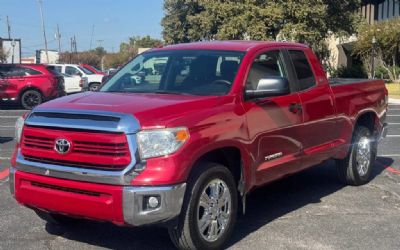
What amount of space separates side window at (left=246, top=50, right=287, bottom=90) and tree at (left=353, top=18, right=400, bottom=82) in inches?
1317

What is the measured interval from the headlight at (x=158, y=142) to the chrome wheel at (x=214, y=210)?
1.84 feet

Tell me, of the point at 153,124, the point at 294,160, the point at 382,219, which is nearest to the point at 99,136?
the point at 153,124

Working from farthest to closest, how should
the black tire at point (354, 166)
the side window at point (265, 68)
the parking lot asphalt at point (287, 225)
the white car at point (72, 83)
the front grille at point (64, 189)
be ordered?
the white car at point (72, 83) < the black tire at point (354, 166) < the side window at point (265, 68) < the parking lot asphalt at point (287, 225) < the front grille at point (64, 189)

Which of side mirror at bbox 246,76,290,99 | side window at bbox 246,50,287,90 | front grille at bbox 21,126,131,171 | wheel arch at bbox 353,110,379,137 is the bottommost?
wheel arch at bbox 353,110,379,137

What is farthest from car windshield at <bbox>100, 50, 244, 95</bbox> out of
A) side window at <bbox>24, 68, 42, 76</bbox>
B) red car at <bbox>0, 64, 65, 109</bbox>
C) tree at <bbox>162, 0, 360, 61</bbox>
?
tree at <bbox>162, 0, 360, 61</bbox>

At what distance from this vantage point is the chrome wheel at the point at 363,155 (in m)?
7.88

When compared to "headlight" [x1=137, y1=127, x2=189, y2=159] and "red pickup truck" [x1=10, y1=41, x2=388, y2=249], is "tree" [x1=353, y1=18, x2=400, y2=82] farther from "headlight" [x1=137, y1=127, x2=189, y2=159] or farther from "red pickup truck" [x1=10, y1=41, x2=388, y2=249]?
"headlight" [x1=137, y1=127, x2=189, y2=159]

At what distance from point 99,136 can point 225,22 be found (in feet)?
113

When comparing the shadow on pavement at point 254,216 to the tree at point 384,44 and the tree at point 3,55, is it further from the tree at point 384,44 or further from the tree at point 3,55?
the tree at point 3,55

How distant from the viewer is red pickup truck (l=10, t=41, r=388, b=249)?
4520mm

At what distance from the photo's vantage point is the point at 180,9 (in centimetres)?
5959

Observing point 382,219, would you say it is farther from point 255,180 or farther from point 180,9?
point 180,9

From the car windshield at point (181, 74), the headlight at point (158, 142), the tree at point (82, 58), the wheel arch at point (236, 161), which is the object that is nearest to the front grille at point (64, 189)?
the headlight at point (158, 142)

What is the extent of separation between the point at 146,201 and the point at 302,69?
2.99 meters
